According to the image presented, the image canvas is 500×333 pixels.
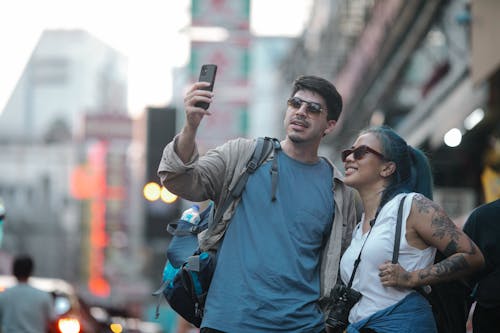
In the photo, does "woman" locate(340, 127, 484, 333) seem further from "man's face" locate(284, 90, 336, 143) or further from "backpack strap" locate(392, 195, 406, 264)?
"man's face" locate(284, 90, 336, 143)

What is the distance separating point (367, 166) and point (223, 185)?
0.68 meters

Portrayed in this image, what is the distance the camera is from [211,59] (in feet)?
81.4

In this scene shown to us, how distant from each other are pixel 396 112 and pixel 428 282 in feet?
78.1

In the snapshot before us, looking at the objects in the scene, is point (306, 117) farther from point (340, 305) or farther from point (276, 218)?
point (340, 305)

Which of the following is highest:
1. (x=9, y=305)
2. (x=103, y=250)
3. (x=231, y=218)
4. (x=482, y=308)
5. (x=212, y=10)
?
Answer: (x=212, y=10)

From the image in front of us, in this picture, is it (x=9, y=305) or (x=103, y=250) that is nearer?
(x=9, y=305)

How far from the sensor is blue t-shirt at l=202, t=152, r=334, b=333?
5930 millimetres

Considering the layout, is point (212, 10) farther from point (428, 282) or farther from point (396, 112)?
point (428, 282)

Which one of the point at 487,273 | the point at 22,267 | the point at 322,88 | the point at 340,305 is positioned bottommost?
the point at 22,267

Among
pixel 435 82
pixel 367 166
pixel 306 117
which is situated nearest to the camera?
pixel 367 166

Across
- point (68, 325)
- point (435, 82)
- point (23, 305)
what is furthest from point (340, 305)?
point (435, 82)

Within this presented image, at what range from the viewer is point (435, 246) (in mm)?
5910

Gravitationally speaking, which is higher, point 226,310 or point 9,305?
point 226,310

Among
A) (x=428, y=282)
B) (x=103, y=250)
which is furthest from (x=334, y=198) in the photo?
(x=103, y=250)
